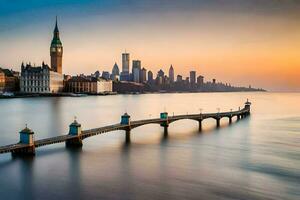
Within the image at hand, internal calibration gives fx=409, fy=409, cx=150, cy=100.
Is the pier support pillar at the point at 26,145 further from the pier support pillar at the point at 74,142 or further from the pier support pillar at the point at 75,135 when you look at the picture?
the pier support pillar at the point at 74,142

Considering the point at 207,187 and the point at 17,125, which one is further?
the point at 17,125

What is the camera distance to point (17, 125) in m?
66.8

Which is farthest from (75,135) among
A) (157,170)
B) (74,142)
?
(157,170)

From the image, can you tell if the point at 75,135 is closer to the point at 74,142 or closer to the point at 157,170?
the point at 74,142

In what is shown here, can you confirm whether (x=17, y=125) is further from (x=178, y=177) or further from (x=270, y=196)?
(x=270, y=196)

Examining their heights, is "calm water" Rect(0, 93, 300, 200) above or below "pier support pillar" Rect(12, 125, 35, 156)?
below

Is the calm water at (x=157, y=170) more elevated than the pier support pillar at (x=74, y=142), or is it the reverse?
the pier support pillar at (x=74, y=142)

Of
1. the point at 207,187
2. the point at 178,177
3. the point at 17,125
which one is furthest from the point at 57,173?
the point at 17,125

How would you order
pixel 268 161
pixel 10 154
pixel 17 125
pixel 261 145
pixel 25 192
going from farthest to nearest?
pixel 17 125, pixel 261 145, pixel 268 161, pixel 10 154, pixel 25 192

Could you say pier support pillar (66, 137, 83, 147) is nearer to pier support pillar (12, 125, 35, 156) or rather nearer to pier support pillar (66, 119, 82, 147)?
pier support pillar (66, 119, 82, 147)

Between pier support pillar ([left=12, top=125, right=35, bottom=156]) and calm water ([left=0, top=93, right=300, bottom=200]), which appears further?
pier support pillar ([left=12, top=125, right=35, bottom=156])

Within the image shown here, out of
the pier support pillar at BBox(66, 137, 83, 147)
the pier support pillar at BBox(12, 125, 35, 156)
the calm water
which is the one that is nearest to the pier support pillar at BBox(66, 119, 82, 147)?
the pier support pillar at BBox(66, 137, 83, 147)

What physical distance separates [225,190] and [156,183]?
16.2 feet

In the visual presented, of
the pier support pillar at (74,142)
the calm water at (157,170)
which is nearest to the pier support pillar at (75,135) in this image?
the pier support pillar at (74,142)
